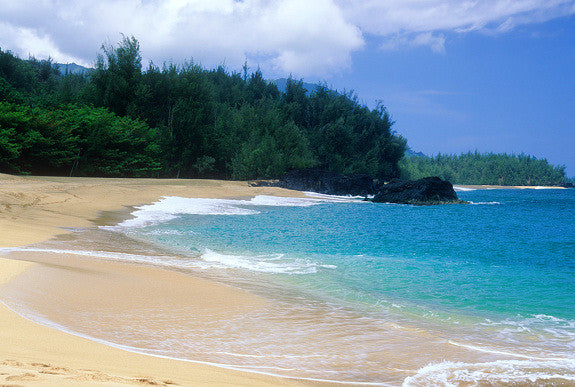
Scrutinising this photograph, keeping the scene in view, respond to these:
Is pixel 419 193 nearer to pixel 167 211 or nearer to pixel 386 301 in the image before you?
pixel 167 211

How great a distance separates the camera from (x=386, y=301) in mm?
6793

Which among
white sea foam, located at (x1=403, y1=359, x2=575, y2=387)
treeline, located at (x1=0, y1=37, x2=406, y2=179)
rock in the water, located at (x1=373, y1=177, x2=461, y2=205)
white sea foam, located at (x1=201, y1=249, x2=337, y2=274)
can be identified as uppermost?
treeline, located at (x1=0, y1=37, x2=406, y2=179)

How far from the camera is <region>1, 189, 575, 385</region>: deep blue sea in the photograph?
401 centimetres

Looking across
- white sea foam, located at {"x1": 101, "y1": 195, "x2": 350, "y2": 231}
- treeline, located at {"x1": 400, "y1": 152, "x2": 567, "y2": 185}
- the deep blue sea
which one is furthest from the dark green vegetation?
treeline, located at {"x1": 400, "y1": 152, "x2": 567, "y2": 185}

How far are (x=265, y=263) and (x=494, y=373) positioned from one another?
5.81 m

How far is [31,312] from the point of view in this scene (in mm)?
4289

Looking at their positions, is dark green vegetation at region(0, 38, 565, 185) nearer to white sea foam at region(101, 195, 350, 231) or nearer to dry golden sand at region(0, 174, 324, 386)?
white sea foam at region(101, 195, 350, 231)

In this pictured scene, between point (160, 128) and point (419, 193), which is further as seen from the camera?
point (160, 128)

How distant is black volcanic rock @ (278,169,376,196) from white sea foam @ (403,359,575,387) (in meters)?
40.3

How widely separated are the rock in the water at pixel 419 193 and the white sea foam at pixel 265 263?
87.0 feet

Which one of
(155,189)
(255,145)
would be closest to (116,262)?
(155,189)

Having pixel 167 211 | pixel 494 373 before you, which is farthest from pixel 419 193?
pixel 494 373

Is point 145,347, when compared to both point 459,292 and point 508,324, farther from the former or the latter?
point 459,292

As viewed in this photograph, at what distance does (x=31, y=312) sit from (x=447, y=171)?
124 m
